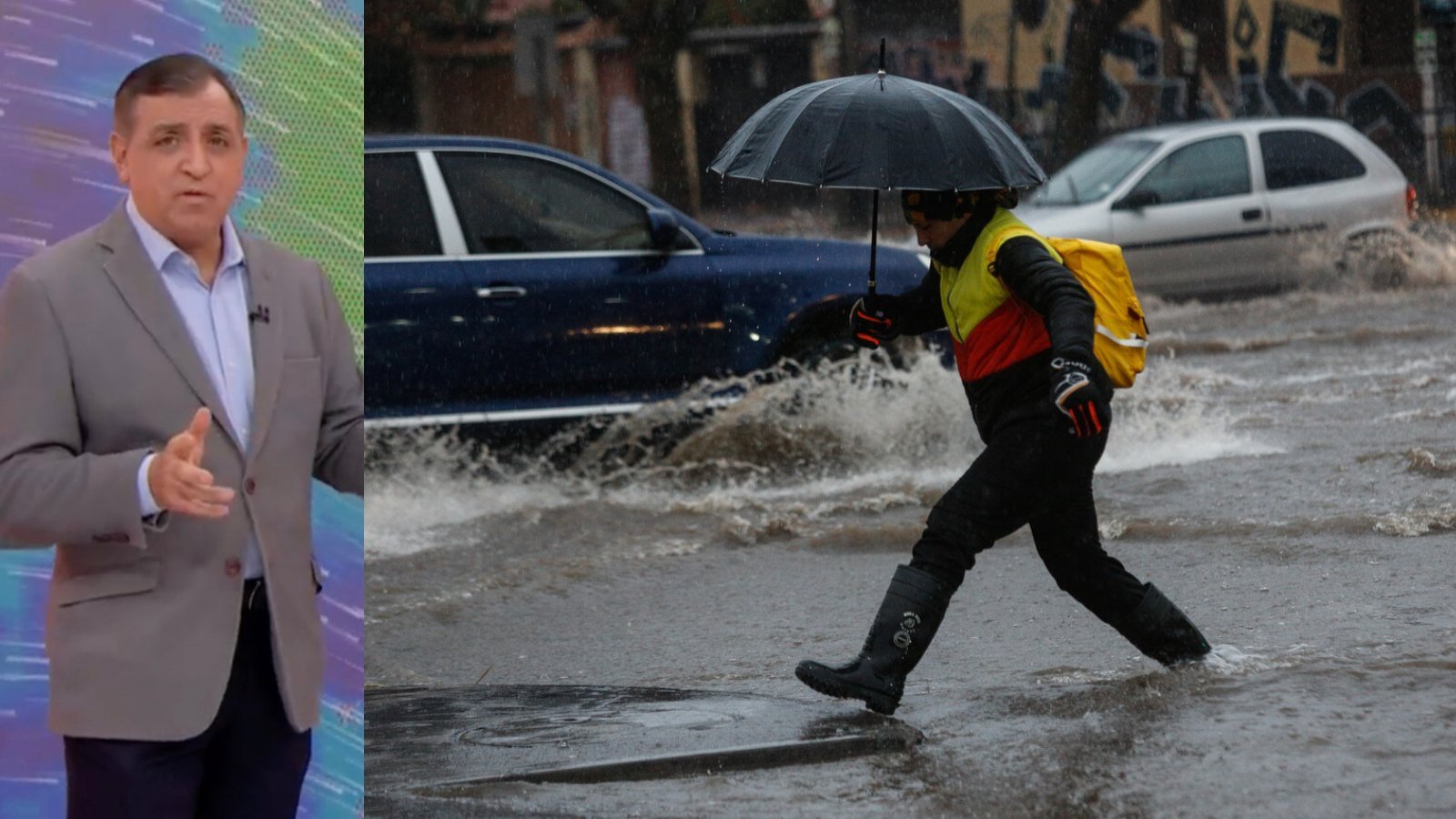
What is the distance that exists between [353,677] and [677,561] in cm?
459

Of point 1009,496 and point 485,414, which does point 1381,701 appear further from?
point 485,414

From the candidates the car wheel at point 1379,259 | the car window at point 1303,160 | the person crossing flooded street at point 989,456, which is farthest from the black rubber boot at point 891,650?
the car wheel at point 1379,259

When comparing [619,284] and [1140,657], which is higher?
[619,284]

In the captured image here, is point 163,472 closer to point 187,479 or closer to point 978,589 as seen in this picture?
point 187,479

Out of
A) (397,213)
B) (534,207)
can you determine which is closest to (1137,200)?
(534,207)

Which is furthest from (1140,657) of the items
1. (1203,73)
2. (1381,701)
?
(1203,73)

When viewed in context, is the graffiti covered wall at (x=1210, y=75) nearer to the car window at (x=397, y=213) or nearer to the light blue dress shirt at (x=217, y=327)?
the car window at (x=397, y=213)

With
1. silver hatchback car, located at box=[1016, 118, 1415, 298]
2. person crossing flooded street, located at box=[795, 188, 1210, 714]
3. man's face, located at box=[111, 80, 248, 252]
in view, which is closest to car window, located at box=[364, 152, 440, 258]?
person crossing flooded street, located at box=[795, 188, 1210, 714]

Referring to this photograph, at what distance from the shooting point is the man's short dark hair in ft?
9.52

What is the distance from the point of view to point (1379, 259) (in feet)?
53.0

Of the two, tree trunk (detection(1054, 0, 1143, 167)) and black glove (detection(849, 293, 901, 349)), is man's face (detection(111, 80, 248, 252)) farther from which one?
tree trunk (detection(1054, 0, 1143, 167))

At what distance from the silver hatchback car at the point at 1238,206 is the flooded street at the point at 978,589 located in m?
2.89

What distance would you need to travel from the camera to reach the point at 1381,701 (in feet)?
16.7

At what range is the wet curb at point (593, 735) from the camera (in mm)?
4695
